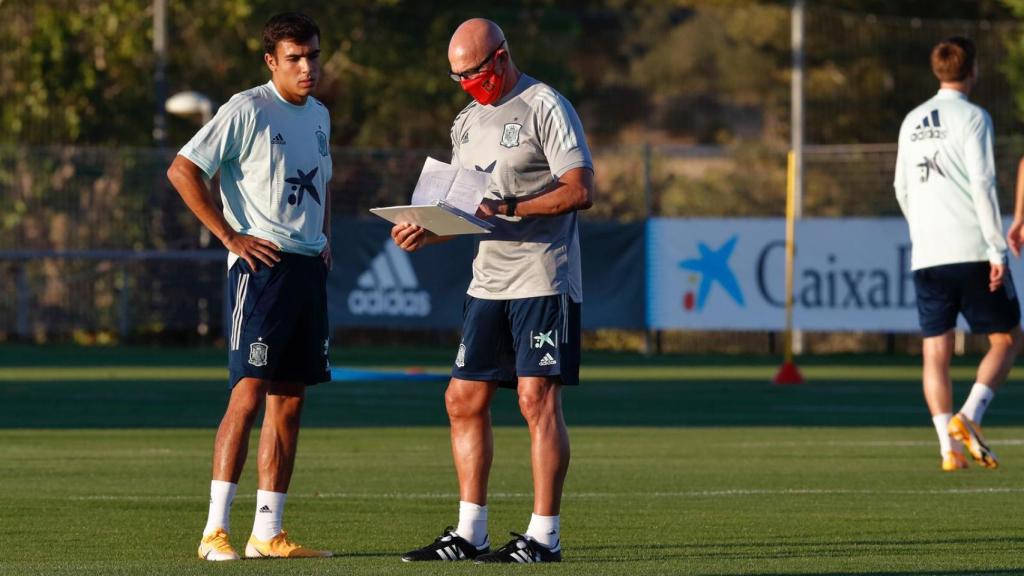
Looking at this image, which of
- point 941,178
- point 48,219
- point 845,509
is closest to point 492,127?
point 845,509

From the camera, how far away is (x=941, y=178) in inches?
470

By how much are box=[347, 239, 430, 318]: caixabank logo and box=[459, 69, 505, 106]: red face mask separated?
18.6 meters

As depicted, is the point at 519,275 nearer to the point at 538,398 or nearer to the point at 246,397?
the point at 538,398

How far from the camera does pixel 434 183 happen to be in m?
7.84

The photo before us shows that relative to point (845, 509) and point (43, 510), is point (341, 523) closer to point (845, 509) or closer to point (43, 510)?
point (43, 510)

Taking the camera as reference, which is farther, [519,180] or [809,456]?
[809,456]

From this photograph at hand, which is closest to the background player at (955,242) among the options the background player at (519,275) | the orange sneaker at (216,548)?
the background player at (519,275)

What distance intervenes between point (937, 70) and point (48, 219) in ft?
58.7

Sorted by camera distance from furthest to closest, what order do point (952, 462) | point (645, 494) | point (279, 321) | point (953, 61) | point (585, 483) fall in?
point (953, 61) → point (952, 462) → point (585, 483) → point (645, 494) → point (279, 321)

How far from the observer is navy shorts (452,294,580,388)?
7.95m

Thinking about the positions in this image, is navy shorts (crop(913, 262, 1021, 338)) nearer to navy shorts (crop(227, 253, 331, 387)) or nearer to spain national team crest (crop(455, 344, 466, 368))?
spain national team crest (crop(455, 344, 466, 368))

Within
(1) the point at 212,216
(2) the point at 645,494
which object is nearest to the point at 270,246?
(1) the point at 212,216

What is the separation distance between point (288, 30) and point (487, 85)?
2.80ft

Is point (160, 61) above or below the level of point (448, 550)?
above
